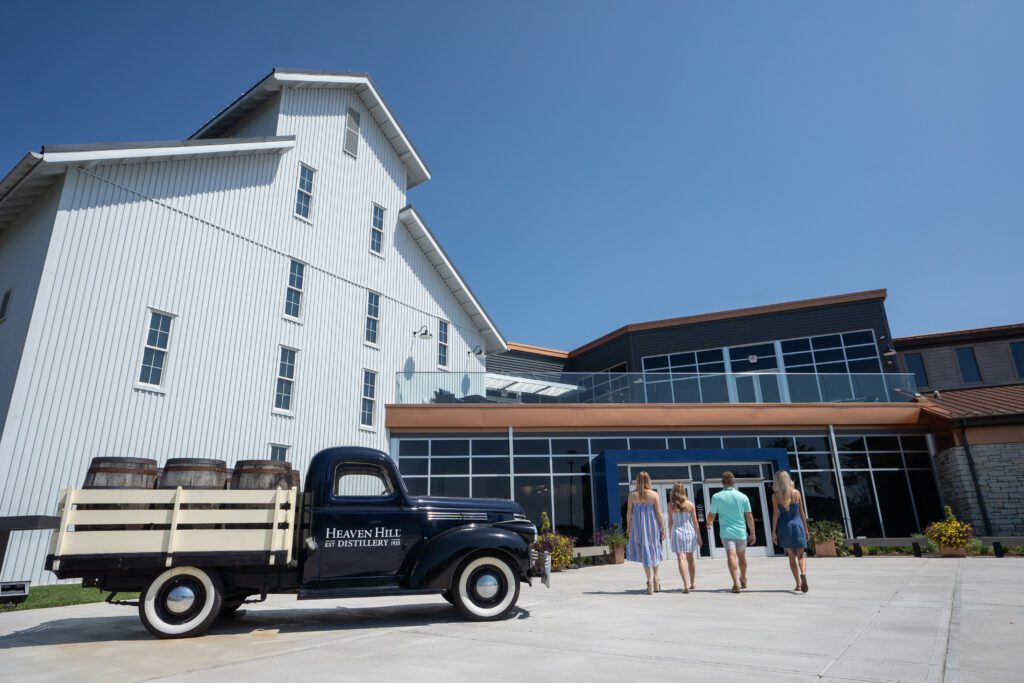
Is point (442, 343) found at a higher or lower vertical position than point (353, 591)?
higher

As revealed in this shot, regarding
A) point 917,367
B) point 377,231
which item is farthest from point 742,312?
point 377,231

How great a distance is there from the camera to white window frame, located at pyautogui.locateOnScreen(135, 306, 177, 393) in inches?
624

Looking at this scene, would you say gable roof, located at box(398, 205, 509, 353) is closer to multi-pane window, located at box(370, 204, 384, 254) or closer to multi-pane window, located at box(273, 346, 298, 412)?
multi-pane window, located at box(370, 204, 384, 254)

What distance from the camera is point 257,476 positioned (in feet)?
24.0

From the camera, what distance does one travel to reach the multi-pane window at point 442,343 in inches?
1001

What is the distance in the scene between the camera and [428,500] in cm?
793

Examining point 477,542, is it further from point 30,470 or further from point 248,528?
point 30,470

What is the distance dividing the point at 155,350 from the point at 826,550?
65.4ft

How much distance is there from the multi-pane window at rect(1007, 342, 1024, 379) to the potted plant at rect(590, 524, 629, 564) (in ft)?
73.9

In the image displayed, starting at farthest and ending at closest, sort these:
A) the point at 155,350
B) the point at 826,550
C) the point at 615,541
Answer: the point at 826,550, the point at 615,541, the point at 155,350

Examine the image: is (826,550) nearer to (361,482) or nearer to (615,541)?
(615,541)

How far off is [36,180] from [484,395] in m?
15.0

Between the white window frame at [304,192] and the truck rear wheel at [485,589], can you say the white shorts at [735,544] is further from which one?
the white window frame at [304,192]

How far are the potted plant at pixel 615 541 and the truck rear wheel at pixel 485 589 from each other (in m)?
10.9
